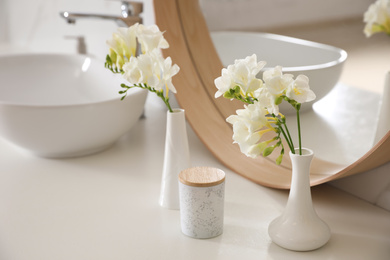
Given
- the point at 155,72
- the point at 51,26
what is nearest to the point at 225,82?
the point at 155,72

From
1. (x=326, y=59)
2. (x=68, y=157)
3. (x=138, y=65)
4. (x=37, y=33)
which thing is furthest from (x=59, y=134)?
(x=37, y=33)

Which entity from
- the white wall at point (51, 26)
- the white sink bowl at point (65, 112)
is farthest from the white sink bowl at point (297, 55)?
the white wall at point (51, 26)

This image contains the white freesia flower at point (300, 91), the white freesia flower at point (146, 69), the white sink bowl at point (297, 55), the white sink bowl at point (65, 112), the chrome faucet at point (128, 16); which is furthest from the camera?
the chrome faucet at point (128, 16)

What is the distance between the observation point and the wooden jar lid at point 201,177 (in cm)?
80

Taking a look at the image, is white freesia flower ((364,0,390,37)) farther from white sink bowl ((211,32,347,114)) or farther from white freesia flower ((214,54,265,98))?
white freesia flower ((214,54,265,98))

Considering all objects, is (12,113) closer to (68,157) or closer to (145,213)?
(68,157)

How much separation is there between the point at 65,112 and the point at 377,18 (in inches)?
23.5

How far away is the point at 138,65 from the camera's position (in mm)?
817

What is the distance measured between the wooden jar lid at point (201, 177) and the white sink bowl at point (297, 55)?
6.3 inches

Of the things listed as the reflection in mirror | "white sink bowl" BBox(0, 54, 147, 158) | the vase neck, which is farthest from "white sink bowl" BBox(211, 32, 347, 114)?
"white sink bowl" BBox(0, 54, 147, 158)

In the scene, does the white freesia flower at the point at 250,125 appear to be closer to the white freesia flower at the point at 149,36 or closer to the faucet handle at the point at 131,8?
the white freesia flower at the point at 149,36

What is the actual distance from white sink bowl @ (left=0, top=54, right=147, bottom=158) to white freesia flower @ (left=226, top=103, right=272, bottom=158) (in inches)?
16.6

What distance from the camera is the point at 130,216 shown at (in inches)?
36.0

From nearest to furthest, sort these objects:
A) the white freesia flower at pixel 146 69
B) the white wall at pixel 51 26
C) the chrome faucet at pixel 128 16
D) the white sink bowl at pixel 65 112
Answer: the white freesia flower at pixel 146 69 → the white sink bowl at pixel 65 112 → the chrome faucet at pixel 128 16 → the white wall at pixel 51 26
